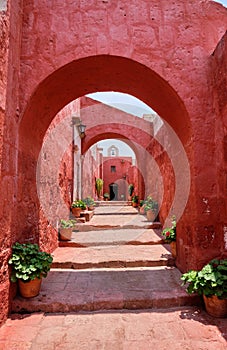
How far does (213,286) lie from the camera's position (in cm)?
238

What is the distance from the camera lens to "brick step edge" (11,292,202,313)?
257 cm

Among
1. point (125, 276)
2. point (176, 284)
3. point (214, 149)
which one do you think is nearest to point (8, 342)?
point (125, 276)

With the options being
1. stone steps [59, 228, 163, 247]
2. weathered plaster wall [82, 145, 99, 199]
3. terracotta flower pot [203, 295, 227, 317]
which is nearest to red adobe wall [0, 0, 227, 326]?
terracotta flower pot [203, 295, 227, 317]

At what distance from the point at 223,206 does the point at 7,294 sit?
2.59 metres

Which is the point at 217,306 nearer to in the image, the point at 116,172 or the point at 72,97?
the point at 72,97

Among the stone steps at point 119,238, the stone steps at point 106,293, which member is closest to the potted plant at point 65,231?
the stone steps at point 119,238

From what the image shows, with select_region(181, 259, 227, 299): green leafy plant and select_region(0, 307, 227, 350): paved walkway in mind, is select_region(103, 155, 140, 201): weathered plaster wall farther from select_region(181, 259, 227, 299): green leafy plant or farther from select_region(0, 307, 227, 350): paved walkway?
select_region(0, 307, 227, 350): paved walkway

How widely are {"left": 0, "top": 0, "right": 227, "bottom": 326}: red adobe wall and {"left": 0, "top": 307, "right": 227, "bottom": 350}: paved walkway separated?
27.4 inches

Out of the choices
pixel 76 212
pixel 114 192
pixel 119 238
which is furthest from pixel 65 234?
pixel 114 192

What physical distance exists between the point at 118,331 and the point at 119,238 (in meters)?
3.02

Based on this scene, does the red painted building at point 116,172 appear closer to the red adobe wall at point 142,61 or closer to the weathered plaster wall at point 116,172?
the weathered plaster wall at point 116,172

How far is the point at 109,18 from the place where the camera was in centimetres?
296

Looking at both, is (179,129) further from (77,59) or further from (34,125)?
(34,125)

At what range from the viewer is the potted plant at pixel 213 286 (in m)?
2.38
